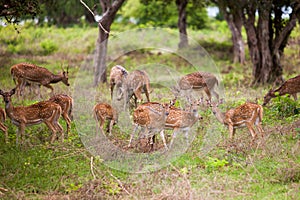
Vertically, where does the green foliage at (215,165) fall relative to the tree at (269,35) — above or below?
below

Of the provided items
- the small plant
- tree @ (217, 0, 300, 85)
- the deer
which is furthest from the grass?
the small plant

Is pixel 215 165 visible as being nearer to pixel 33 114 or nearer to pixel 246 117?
pixel 246 117

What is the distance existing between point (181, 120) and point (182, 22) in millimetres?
14962

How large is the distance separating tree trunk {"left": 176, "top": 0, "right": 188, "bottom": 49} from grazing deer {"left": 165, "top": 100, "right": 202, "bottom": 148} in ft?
46.2

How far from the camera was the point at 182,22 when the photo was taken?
24.0 meters

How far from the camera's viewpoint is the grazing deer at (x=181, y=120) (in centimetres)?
949

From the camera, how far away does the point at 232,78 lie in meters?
18.6

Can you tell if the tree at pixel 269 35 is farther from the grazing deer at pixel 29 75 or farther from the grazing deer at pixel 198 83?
the grazing deer at pixel 29 75

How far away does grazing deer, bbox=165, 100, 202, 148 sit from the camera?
9.49m

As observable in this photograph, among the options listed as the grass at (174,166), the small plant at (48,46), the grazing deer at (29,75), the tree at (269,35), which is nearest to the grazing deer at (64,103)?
the grass at (174,166)

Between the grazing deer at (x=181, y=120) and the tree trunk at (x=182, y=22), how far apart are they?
14.1 metres

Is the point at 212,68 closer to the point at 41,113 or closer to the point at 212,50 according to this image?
the point at 212,50

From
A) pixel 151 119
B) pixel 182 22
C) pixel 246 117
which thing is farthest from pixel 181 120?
pixel 182 22

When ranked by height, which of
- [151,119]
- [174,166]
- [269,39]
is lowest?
[174,166]
